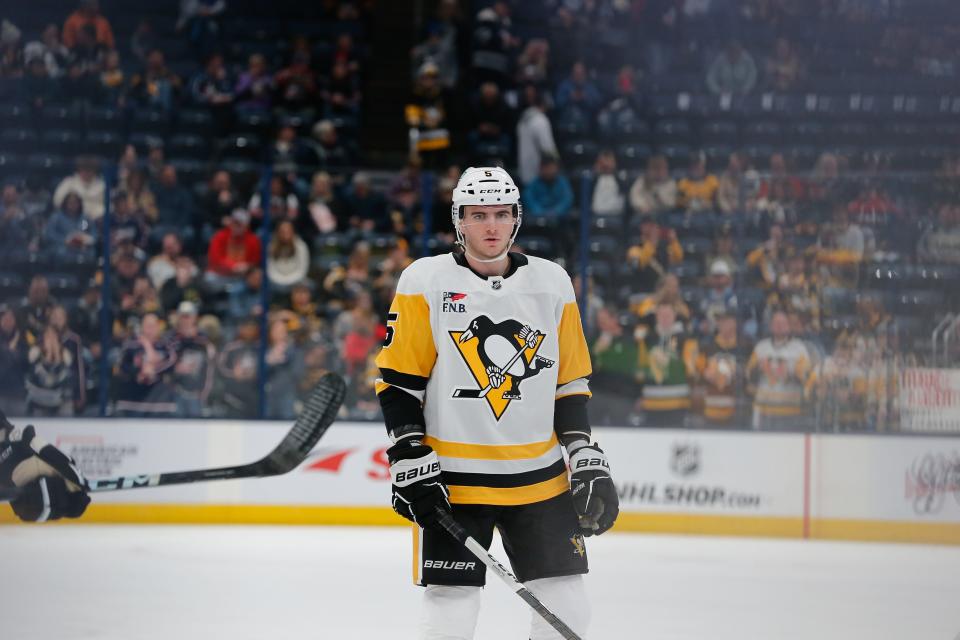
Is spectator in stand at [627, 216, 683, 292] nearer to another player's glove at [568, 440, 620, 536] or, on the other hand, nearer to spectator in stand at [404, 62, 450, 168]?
spectator in stand at [404, 62, 450, 168]

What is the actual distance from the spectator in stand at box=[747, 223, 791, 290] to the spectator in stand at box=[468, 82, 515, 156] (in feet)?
9.56

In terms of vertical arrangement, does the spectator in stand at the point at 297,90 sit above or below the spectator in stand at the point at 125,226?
above

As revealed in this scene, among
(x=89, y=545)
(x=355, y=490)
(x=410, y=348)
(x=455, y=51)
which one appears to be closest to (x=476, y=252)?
(x=410, y=348)

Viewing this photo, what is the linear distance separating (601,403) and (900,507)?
1.72 meters

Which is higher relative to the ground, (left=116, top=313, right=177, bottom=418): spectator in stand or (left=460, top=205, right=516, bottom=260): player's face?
(left=460, top=205, right=516, bottom=260): player's face

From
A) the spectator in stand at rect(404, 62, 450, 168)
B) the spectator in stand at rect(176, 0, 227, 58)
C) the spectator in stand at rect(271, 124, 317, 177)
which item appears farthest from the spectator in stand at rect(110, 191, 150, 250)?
the spectator in stand at rect(176, 0, 227, 58)

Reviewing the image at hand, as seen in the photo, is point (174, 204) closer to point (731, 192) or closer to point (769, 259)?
point (731, 192)

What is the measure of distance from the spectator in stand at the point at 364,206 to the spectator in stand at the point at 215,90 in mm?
2139

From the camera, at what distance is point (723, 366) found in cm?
736

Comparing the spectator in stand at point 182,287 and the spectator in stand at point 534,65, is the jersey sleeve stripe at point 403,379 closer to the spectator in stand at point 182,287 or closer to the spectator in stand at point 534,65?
the spectator in stand at point 182,287

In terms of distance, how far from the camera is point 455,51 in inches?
406

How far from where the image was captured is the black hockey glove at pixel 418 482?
9.62ft

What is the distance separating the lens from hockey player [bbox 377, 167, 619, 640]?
3.00m

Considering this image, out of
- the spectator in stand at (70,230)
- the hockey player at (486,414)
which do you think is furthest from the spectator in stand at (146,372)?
the hockey player at (486,414)
